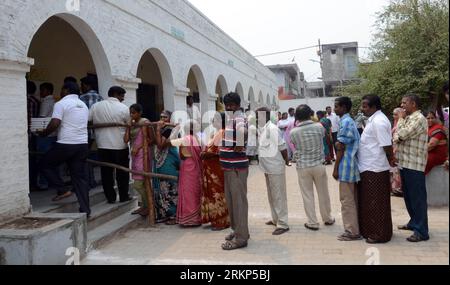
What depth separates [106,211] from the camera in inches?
210

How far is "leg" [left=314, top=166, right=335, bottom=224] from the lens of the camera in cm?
504

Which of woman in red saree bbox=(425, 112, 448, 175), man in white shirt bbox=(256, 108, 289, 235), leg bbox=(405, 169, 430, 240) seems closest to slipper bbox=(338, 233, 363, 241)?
leg bbox=(405, 169, 430, 240)

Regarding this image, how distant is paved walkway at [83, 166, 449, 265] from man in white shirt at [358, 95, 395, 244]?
0.60 feet

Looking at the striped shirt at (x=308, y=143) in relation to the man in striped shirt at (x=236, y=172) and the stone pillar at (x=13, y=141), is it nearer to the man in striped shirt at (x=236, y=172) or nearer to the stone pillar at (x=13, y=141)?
the man in striped shirt at (x=236, y=172)

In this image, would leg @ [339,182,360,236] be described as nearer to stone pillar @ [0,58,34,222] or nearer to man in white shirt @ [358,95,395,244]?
man in white shirt @ [358,95,395,244]

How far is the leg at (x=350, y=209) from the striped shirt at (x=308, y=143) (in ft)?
1.67

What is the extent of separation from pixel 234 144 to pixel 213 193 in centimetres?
96

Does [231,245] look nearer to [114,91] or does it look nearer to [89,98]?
[114,91]

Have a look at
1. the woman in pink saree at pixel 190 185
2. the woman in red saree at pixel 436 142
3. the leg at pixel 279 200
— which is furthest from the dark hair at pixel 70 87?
the woman in red saree at pixel 436 142

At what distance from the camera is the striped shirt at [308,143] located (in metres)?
4.94

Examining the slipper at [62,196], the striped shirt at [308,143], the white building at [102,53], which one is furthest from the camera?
the slipper at [62,196]

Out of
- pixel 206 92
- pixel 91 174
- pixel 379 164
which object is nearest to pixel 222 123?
pixel 379 164
